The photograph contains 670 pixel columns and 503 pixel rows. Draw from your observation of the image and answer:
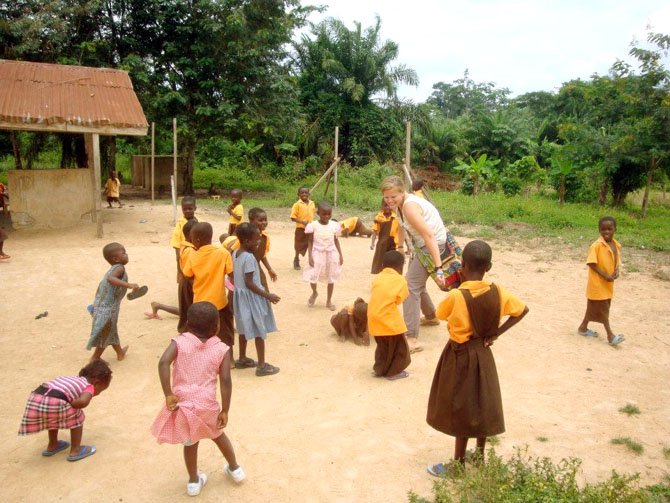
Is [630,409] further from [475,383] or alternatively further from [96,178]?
[96,178]

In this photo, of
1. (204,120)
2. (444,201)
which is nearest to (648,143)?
(444,201)

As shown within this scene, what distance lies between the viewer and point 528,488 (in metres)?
2.84

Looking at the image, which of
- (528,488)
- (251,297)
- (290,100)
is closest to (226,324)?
(251,297)

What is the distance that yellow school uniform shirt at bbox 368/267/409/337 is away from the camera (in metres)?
4.66

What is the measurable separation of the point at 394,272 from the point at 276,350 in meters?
1.48

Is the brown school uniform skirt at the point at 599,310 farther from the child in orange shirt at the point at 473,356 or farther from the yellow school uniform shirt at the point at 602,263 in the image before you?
the child in orange shirt at the point at 473,356

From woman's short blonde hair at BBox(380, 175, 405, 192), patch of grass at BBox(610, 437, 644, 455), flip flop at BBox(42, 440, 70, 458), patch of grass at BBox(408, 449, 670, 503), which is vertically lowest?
flip flop at BBox(42, 440, 70, 458)

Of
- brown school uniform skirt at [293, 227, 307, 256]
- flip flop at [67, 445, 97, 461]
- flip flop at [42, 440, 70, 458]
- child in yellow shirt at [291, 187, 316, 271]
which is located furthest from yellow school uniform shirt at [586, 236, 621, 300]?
flip flop at [42, 440, 70, 458]

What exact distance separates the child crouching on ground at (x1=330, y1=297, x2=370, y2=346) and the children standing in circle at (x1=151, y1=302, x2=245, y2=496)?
2737 millimetres

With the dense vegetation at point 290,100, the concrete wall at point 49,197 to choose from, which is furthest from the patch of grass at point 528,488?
the dense vegetation at point 290,100

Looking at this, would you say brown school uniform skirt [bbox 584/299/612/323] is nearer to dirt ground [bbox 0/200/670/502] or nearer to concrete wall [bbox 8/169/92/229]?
dirt ground [bbox 0/200/670/502]

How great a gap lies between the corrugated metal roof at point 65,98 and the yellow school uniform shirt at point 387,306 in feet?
26.0

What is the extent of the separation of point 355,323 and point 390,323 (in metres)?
1.05

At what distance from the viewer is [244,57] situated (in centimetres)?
1723
